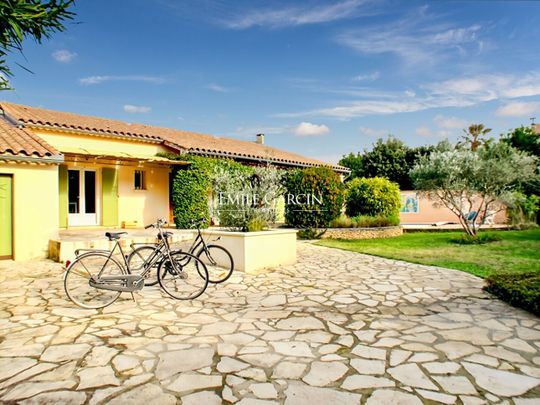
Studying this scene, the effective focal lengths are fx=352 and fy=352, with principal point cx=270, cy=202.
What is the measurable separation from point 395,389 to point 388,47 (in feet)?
45.3

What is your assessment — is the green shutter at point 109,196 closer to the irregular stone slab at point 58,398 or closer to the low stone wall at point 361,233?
the low stone wall at point 361,233

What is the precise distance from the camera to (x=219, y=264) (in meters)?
8.70

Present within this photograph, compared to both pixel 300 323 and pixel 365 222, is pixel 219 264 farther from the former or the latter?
pixel 365 222

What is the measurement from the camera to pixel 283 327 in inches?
196

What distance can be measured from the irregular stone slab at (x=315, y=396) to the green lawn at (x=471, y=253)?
666 centimetres

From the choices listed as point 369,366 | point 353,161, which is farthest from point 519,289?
point 353,161

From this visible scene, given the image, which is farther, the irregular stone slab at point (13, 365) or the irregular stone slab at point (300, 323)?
the irregular stone slab at point (300, 323)

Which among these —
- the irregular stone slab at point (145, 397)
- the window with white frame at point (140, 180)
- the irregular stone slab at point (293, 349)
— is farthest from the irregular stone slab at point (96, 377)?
the window with white frame at point (140, 180)

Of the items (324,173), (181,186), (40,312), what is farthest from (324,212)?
(40,312)

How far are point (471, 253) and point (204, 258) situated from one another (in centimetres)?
885

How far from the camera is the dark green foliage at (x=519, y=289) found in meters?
5.59

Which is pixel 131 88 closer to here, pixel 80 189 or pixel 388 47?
pixel 80 189

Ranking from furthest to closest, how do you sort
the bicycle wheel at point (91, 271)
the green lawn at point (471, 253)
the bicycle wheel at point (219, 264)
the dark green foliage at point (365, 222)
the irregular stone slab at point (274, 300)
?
the dark green foliage at point (365, 222) → the green lawn at point (471, 253) → the bicycle wheel at point (219, 264) → the irregular stone slab at point (274, 300) → the bicycle wheel at point (91, 271)

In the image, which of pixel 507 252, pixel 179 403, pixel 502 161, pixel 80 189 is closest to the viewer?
pixel 179 403
